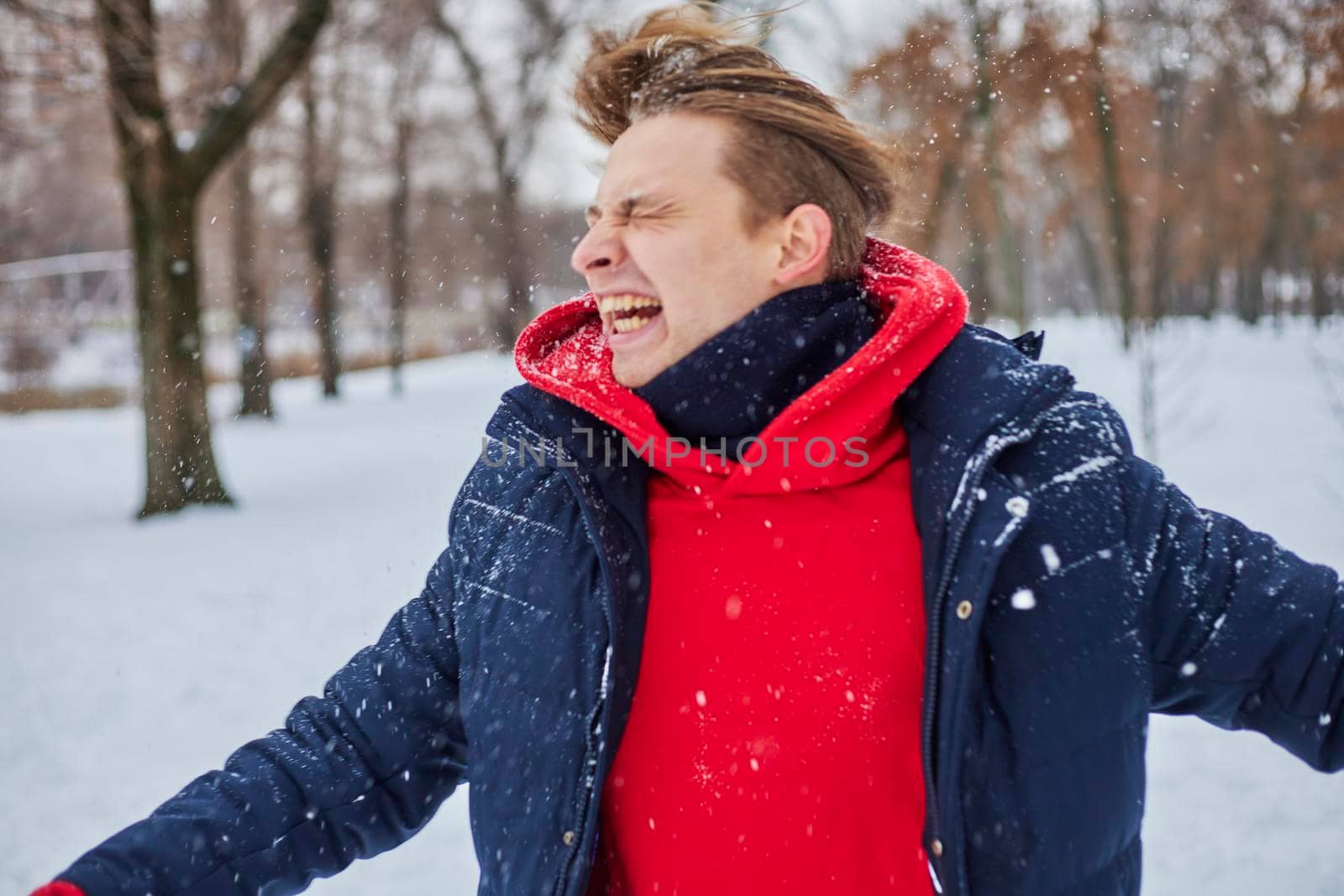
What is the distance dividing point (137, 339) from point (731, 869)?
9512mm

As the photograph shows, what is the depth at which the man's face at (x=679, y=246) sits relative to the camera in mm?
1586

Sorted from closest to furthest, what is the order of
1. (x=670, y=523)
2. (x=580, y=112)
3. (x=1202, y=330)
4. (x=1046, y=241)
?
1. (x=670, y=523)
2. (x=580, y=112)
3. (x=1046, y=241)
4. (x=1202, y=330)

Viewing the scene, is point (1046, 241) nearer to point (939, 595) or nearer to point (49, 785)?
point (939, 595)

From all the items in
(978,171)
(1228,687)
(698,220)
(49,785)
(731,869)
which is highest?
(978,171)

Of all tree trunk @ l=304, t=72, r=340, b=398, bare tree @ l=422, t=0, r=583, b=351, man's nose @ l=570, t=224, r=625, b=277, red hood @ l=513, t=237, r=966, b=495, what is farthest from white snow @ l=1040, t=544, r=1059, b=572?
tree trunk @ l=304, t=72, r=340, b=398

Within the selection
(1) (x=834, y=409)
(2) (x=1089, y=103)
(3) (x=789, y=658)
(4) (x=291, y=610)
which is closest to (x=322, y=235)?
(4) (x=291, y=610)

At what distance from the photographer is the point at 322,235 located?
19.9 meters

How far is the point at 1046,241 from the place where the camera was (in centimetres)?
552

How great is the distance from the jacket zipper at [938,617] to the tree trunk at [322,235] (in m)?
17.7

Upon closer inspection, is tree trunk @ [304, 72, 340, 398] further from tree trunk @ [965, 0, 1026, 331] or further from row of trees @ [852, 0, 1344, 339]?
tree trunk @ [965, 0, 1026, 331]

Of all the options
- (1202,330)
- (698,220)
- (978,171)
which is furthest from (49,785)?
(1202,330)

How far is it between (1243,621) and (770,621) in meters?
0.64

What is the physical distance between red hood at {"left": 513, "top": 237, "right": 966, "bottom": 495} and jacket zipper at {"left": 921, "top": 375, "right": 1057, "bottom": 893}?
19cm

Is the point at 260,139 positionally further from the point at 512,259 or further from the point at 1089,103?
the point at 1089,103
